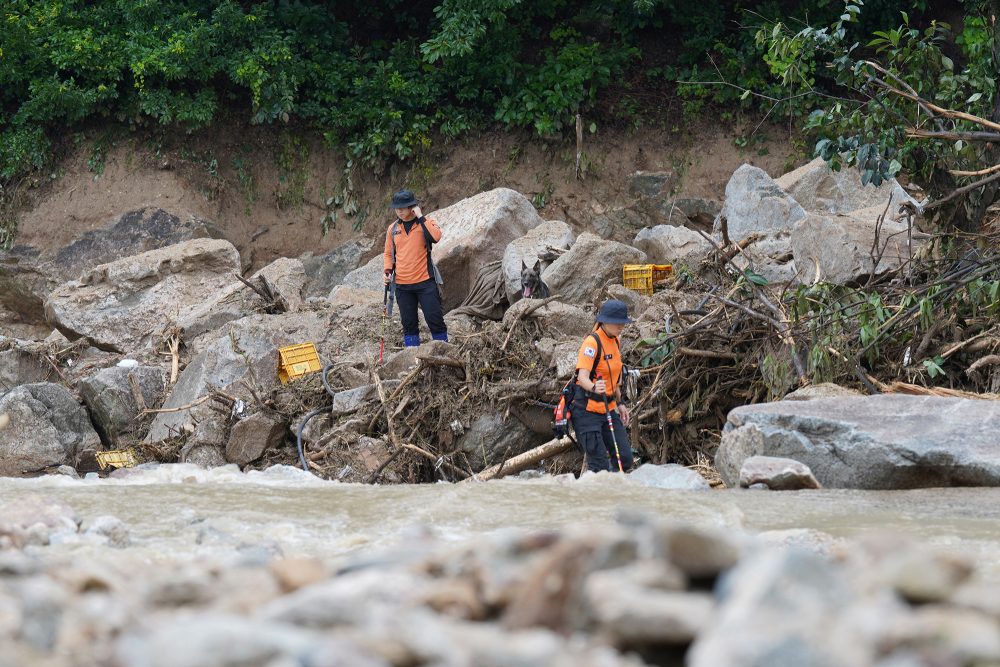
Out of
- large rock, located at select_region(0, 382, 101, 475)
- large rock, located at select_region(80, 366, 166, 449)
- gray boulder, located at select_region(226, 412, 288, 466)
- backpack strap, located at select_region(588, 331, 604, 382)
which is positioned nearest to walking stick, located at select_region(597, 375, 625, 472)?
backpack strap, located at select_region(588, 331, 604, 382)

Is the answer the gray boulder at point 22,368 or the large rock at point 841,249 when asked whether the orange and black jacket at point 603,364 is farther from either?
the gray boulder at point 22,368

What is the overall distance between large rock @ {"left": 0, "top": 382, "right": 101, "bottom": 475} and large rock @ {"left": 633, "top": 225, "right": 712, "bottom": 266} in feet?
20.7

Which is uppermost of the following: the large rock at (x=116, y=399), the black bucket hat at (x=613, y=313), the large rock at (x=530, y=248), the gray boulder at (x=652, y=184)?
the black bucket hat at (x=613, y=313)

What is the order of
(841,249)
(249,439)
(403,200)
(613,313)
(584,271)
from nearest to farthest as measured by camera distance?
(613,313), (841,249), (249,439), (403,200), (584,271)

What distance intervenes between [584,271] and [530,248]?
92 centimetres

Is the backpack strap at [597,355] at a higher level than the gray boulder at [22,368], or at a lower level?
higher

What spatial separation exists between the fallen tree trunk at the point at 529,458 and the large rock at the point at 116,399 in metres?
4.75

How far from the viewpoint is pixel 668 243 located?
12.3m

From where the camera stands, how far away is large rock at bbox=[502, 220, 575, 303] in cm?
1150

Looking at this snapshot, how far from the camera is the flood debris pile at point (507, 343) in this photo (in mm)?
8125

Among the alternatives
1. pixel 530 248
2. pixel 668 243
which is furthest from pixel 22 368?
pixel 668 243

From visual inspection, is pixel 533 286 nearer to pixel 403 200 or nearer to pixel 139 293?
pixel 403 200

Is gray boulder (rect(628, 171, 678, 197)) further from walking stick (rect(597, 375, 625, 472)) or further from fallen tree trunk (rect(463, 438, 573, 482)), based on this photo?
walking stick (rect(597, 375, 625, 472))

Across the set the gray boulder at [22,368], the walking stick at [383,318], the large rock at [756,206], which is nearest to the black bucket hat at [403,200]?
the walking stick at [383,318]
